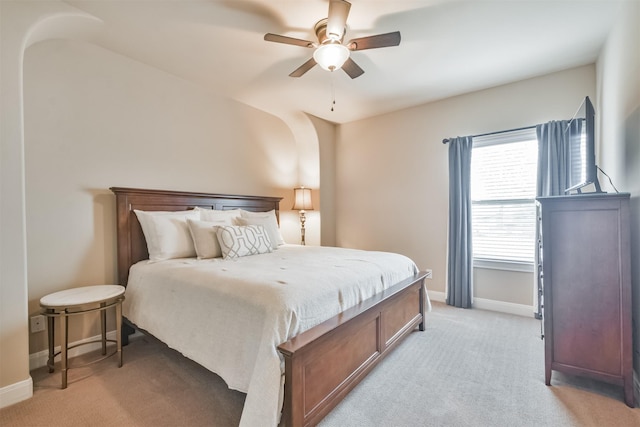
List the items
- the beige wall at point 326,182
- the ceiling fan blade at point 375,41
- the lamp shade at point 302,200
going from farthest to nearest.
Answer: the beige wall at point 326,182
the lamp shade at point 302,200
the ceiling fan blade at point 375,41

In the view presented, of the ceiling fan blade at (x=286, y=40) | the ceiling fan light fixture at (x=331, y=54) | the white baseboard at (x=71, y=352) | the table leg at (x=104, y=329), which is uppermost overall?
the ceiling fan blade at (x=286, y=40)

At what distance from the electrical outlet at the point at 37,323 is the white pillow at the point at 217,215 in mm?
1456

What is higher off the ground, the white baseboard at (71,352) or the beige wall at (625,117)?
the beige wall at (625,117)

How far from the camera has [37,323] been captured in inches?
87.4

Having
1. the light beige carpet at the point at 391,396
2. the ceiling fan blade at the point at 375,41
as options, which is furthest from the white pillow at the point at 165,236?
the ceiling fan blade at the point at 375,41

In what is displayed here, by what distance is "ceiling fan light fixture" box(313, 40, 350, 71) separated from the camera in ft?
6.91

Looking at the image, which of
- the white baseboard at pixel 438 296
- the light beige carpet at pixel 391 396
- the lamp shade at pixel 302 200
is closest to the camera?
the light beige carpet at pixel 391 396

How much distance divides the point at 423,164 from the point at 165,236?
3.31 m

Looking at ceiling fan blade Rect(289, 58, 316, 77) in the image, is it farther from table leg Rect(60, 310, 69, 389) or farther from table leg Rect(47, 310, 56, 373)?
table leg Rect(47, 310, 56, 373)

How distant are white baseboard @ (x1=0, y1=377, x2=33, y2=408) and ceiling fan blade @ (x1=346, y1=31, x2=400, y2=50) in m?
3.21

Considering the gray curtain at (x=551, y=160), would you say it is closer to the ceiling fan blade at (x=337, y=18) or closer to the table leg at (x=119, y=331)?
the ceiling fan blade at (x=337, y=18)

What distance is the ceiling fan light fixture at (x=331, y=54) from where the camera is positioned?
211cm

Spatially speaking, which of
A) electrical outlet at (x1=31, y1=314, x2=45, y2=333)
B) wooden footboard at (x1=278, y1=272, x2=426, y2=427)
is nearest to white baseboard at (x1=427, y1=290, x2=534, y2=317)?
wooden footboard at (x1=278, y1=272, x2=426, y2=427)

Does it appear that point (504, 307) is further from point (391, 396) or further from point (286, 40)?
point (286, 40)
